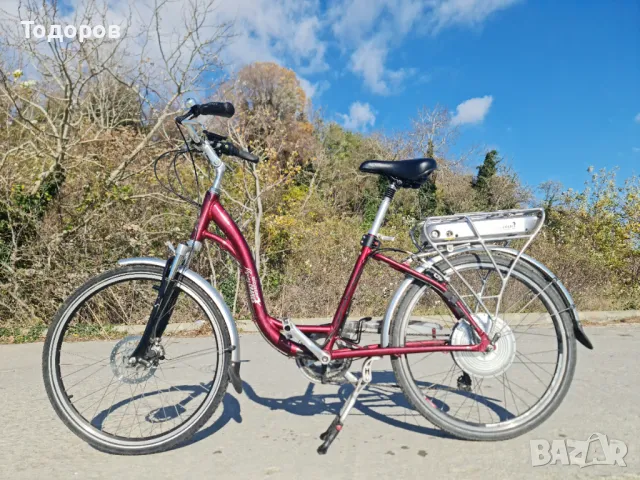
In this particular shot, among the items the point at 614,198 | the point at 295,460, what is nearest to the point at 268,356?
the point at 295,460

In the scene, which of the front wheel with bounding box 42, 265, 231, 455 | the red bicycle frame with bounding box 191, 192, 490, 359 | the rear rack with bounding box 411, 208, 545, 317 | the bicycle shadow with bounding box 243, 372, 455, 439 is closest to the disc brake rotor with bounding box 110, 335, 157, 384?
the front wheel with bounding box 42, 265, 231, 455

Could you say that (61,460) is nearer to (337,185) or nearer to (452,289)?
(452,289)

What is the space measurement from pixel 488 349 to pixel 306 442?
974mm

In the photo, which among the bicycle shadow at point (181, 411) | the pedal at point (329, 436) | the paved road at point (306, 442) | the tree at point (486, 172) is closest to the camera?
the paved road at point (306, 442)

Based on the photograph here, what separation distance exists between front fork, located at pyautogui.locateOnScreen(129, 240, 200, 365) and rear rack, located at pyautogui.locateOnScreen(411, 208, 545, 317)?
116 cm

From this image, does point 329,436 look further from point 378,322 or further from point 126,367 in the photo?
point 126,367

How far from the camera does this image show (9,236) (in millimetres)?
5195

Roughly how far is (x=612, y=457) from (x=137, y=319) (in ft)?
14.9
